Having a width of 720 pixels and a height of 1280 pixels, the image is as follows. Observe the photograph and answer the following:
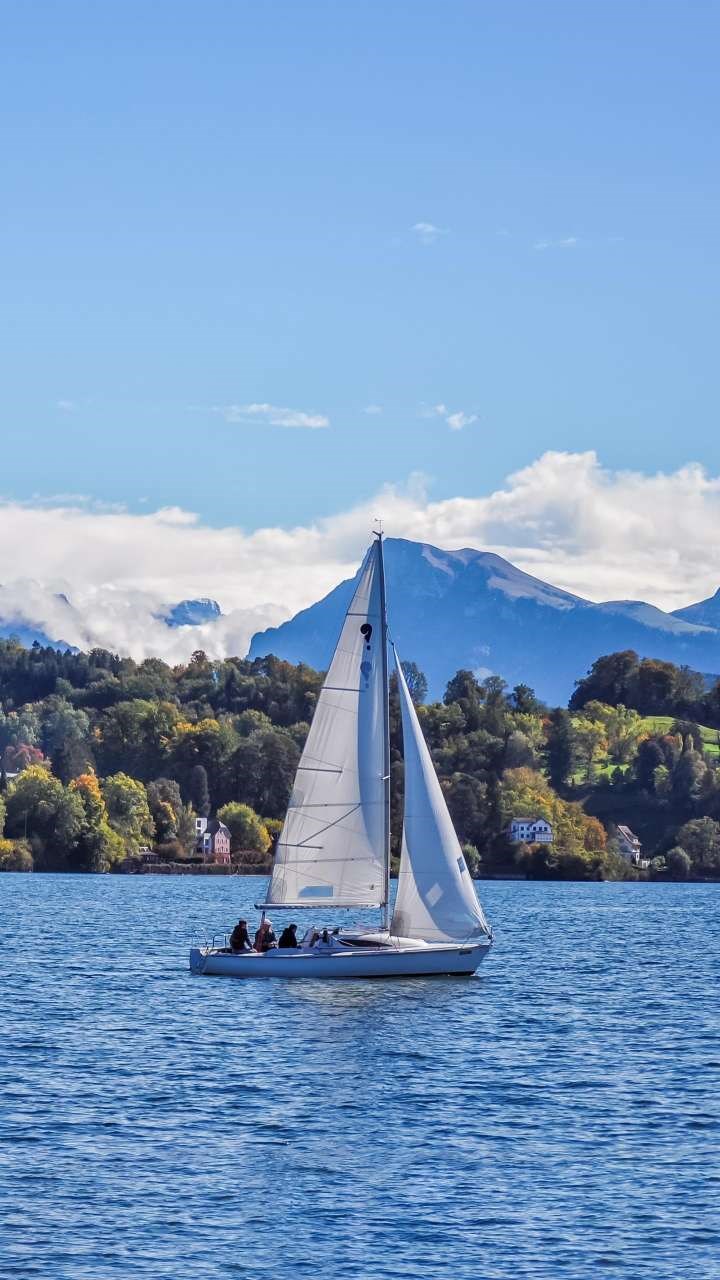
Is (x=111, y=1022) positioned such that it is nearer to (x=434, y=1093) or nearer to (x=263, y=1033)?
(x=263, y=1033)

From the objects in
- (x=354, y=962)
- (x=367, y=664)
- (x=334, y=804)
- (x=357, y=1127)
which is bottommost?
(x=357, y=1127)

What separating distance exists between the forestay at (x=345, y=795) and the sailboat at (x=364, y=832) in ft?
0.12

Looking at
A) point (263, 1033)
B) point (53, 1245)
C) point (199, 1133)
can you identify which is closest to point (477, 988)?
point (263, 1033)

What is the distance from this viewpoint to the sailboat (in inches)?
2672

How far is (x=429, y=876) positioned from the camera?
67.6 meters

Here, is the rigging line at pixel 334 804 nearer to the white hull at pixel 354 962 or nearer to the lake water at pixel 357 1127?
the white hull at pixel 354 962

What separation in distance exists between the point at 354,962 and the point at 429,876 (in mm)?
4203

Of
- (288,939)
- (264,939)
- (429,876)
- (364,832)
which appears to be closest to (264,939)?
(264,939)

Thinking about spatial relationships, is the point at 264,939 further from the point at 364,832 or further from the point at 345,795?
the point at 345,795

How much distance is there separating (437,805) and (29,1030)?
17.8 m

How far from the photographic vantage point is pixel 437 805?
2704 inches

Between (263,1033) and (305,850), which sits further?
(305,850)

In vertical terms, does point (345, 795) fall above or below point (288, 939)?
above

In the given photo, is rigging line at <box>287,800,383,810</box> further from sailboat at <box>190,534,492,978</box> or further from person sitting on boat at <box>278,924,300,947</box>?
person sitting on boat at <box>278,924,300,947</box>
